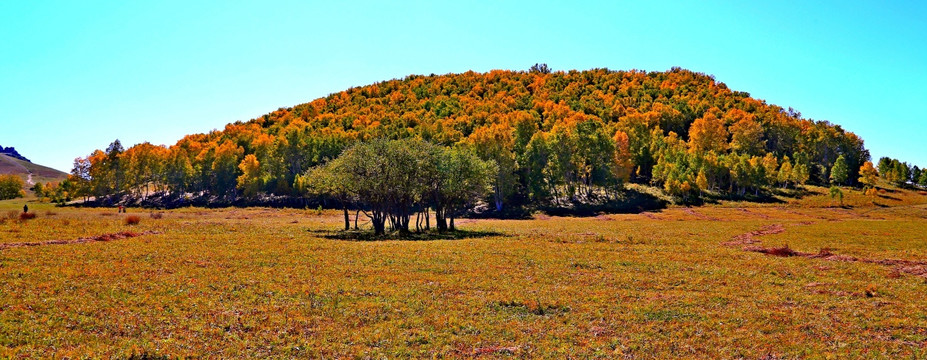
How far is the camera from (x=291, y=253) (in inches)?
1607

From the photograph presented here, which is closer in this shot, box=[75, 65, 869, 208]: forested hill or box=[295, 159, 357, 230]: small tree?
box=[295, 159, 357, 230]: small tree

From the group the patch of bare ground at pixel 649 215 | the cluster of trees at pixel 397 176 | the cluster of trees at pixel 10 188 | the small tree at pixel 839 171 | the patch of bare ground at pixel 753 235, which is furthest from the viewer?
the cluster of trees at pixel 10 188

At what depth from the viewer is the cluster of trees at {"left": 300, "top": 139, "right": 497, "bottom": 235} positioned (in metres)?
63.8

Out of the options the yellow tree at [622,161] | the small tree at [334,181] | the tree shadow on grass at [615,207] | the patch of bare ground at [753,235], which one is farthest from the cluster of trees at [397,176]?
the yellow tree at [622,161]

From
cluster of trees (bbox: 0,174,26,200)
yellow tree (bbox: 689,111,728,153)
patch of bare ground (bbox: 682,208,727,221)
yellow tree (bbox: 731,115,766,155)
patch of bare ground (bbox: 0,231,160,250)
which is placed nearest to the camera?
patch of bare ground (bbox: 0,231,160,250)

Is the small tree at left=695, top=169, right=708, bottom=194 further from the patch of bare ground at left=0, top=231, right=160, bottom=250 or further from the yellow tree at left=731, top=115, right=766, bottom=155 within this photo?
the patch of bare ground at left=0, top=231, right=160, bottom=250

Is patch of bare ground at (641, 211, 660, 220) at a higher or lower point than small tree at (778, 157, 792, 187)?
lower

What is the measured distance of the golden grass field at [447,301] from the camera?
18.8 meters

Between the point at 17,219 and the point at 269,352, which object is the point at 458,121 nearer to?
the point at 17,219

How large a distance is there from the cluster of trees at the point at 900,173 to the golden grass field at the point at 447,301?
168m

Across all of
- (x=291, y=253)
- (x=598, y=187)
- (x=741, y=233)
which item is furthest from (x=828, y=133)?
(x=291, y=253)

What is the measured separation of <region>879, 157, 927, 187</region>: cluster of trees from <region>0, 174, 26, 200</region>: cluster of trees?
316 m

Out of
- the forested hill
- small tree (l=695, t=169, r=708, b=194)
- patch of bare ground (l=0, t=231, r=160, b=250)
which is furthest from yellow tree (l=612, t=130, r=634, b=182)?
patch of bare ground (l=0, t=231, r=160, b=250)

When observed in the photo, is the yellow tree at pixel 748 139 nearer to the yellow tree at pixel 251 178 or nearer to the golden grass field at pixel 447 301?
the golden grass field at pixel 447 301
